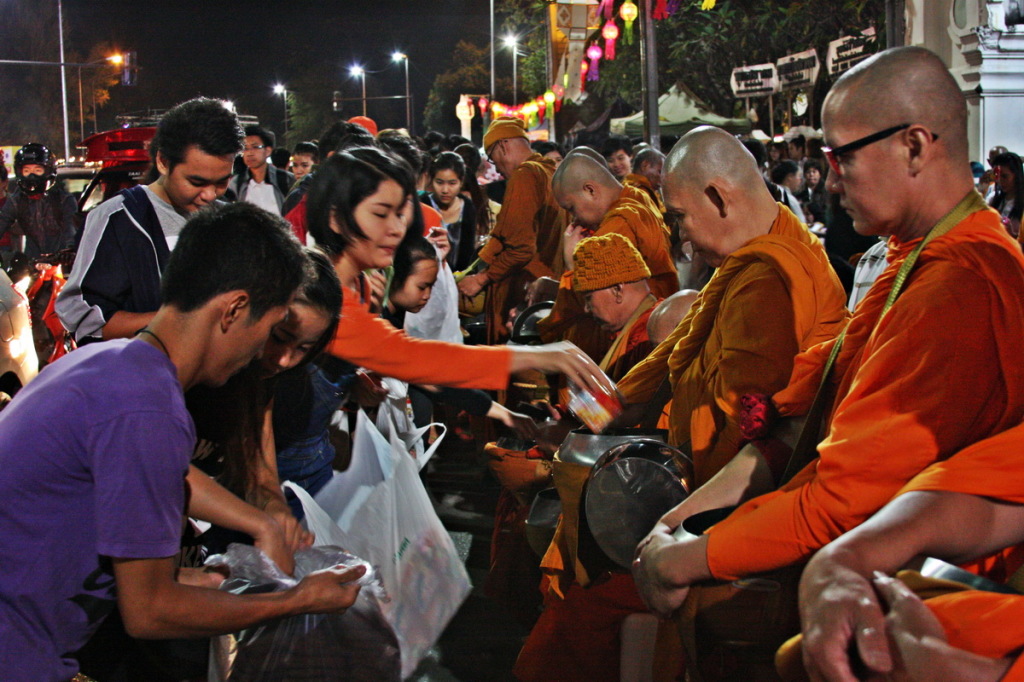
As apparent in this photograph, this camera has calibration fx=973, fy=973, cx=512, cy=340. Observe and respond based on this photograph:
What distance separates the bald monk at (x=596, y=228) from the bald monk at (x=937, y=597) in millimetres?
3462

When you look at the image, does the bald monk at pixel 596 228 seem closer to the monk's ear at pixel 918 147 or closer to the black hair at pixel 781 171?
the monk's ear at pixel 918 147

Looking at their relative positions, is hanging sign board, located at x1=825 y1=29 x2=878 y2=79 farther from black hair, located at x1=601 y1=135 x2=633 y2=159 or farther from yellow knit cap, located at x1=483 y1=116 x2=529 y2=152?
yellow knit cap, located at x1=483 y1=116 x2=529 y2=152

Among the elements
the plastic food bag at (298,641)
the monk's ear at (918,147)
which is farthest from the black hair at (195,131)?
the monk's ear at (918,147)

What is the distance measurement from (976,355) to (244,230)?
4.86 feet

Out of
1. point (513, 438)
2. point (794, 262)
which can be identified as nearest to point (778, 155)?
point (513, 438)

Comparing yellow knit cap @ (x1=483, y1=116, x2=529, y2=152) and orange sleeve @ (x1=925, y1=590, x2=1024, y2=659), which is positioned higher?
yellow knit cap @ (x1=483, y1=116, x2=529, y2=152)

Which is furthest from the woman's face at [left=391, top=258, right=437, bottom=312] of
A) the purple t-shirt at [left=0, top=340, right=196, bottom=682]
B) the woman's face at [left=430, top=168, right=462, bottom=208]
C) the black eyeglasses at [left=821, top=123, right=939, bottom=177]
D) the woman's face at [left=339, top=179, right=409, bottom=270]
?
the woman's face at [left=430, top=168, right=462, bottom=208]

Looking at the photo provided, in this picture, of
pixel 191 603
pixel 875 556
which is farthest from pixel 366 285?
pixel 875 556

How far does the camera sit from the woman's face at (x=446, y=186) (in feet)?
27.6

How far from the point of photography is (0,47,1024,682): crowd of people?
1.65 meters

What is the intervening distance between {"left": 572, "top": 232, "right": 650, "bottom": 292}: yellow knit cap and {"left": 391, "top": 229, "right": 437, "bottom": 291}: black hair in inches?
27.6

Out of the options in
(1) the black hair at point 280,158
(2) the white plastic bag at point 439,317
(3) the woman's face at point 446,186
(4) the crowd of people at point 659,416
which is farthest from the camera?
(1) the black hair at point 280,158

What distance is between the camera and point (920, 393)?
1.72 meters

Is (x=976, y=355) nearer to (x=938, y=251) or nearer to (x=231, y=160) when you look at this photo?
(x=938, y=251)
